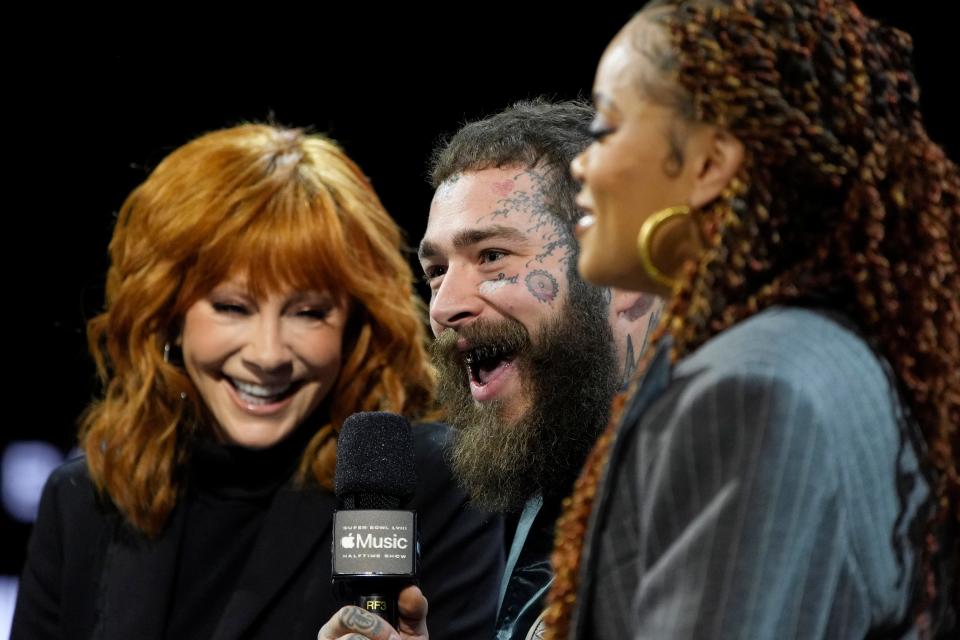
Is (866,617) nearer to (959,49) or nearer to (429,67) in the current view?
(959,49)

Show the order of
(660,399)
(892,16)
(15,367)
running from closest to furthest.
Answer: (660,399)
(892,16)
(15,367)

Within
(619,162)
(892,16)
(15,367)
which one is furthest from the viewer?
(15,367)

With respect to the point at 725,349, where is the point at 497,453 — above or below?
below

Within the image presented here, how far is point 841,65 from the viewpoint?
115cm

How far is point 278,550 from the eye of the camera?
2.53m

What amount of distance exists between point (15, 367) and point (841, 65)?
10.9 feet

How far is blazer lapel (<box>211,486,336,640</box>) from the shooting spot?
2465 mm

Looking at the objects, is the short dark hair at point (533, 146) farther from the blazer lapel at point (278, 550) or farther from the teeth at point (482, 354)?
the blazer lapel at point (278, 550)

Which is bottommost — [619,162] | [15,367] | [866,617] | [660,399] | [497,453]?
[15,367]

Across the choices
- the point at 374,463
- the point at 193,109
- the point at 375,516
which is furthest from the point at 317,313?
the point at 193,109

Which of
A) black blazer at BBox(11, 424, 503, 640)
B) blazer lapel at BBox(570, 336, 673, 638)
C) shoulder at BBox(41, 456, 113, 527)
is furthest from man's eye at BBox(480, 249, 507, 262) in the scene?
blazer lapel at BBox(570, 336, 673, 638)

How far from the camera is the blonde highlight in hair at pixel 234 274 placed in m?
2.55

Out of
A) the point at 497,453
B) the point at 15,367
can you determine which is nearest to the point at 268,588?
the point at 497,453

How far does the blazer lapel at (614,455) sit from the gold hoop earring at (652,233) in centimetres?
12
